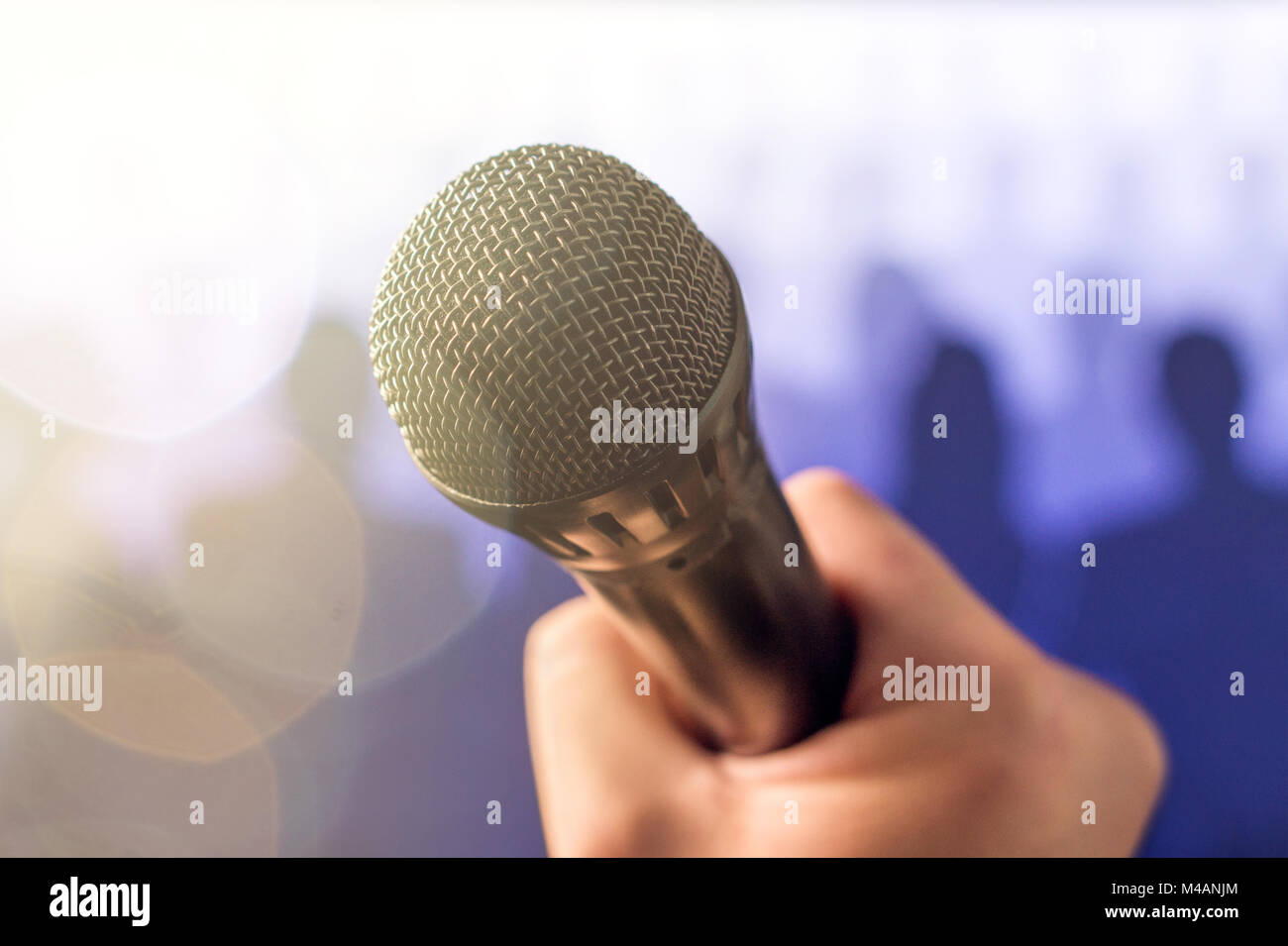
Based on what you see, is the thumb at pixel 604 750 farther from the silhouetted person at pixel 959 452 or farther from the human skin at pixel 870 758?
the silhouetted person at pixel 959 452

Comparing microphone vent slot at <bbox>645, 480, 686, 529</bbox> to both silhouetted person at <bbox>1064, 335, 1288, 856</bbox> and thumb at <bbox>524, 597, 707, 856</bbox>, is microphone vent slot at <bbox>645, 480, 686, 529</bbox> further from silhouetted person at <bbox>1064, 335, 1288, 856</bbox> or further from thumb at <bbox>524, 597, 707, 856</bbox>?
silhouetted person at <bbox>1064, 335, 1288, 856</bbox>

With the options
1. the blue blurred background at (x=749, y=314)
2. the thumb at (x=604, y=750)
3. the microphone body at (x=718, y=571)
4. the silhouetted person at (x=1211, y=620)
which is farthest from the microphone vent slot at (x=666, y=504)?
the silhouetted person at (x=1211, y=620)

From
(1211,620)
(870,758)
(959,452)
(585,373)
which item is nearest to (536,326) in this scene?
Result: (585,373)

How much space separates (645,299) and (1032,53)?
77 cm

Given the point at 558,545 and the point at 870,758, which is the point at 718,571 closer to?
the point at 558,545

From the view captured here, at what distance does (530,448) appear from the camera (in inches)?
14.6

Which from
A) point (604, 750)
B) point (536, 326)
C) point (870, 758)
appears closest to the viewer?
point (536, 326)

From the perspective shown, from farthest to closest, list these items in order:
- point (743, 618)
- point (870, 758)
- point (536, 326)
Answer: point (870, 758) → point (743, 618) → point (536, 326)

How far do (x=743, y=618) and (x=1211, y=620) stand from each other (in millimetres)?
759

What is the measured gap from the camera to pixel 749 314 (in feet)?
3.05

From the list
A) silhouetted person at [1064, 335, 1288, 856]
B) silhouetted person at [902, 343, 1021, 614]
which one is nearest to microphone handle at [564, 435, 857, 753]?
silhouetted person at [902, 343, 1021, 614]

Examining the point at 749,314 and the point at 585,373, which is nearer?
the point at 585,373
